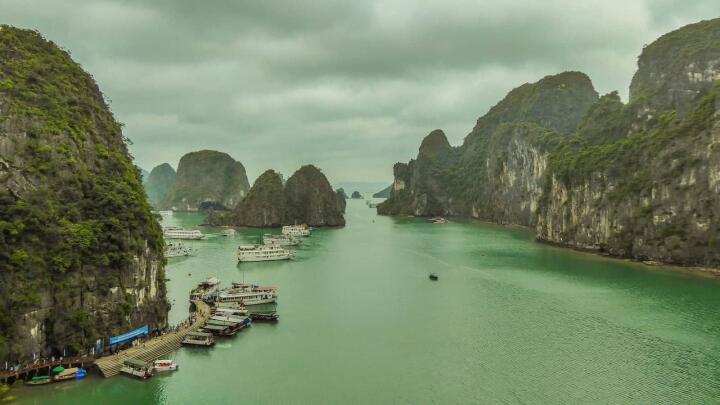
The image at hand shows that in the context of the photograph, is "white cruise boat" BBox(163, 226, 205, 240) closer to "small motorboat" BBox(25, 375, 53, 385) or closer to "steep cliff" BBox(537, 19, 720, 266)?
"steep cliff" BBox(537, 19, 720, 266)

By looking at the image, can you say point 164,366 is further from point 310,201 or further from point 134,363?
point 310,201

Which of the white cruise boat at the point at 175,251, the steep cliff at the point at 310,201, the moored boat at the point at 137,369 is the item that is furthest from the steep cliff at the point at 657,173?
the white cruise boat at the point at 175,251

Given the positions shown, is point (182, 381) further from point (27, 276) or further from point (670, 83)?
point (670, 83)

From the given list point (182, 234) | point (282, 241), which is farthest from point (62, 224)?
point (182, 234)

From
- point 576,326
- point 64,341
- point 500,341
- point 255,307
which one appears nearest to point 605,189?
point 576,326

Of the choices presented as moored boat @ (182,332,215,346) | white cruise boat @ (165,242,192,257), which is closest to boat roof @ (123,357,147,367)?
moored boat @ (182,332,215,346)

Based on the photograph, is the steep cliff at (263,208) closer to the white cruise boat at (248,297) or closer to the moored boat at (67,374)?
the white cruise boat at (248,297)
